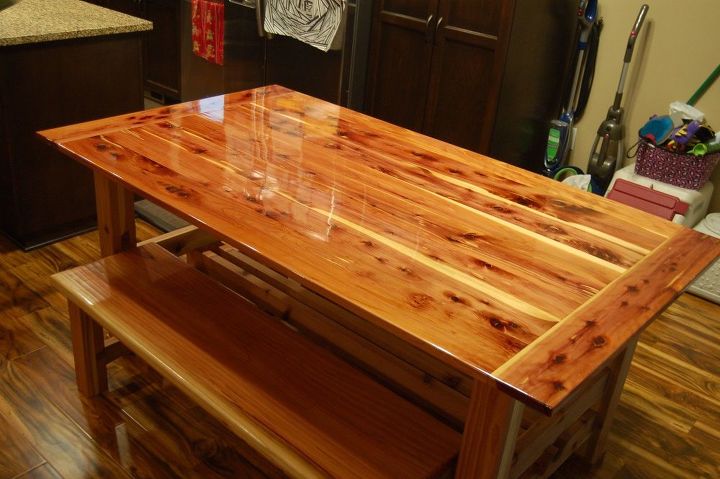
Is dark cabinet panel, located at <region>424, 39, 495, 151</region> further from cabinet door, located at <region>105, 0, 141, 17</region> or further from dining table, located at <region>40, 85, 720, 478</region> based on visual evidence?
cabinet door, located at <region>105, 0, 141, 17</region>

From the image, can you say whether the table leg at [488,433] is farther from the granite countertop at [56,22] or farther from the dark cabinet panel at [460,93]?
the dark cabinet panel at [460,93]

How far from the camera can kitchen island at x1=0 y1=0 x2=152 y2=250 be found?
2.60m

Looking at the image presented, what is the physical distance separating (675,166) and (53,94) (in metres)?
2.57

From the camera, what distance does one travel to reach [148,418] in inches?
81.2

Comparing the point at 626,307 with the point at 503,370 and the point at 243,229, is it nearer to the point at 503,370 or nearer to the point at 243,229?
the point at 503,370

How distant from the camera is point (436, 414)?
69.9 inches

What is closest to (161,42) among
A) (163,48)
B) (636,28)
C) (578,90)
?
(163,48)

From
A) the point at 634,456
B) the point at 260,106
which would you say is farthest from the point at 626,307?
the point at 260,106

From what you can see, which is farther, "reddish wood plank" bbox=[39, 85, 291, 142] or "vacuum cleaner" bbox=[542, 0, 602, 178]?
"vacuum cleaner" bbox=[542, 0, 602, 178]

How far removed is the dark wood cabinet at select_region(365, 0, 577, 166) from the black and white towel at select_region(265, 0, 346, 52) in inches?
8.5

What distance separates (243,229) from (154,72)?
3.73 m

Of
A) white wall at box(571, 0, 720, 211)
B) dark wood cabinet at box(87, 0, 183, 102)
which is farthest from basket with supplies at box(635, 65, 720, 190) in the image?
dark wood cabinet at box(87, 0, 183, 102)

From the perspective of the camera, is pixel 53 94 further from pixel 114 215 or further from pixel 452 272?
pixel 452 272

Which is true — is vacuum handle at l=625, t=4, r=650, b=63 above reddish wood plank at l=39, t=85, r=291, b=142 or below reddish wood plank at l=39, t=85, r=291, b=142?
above
